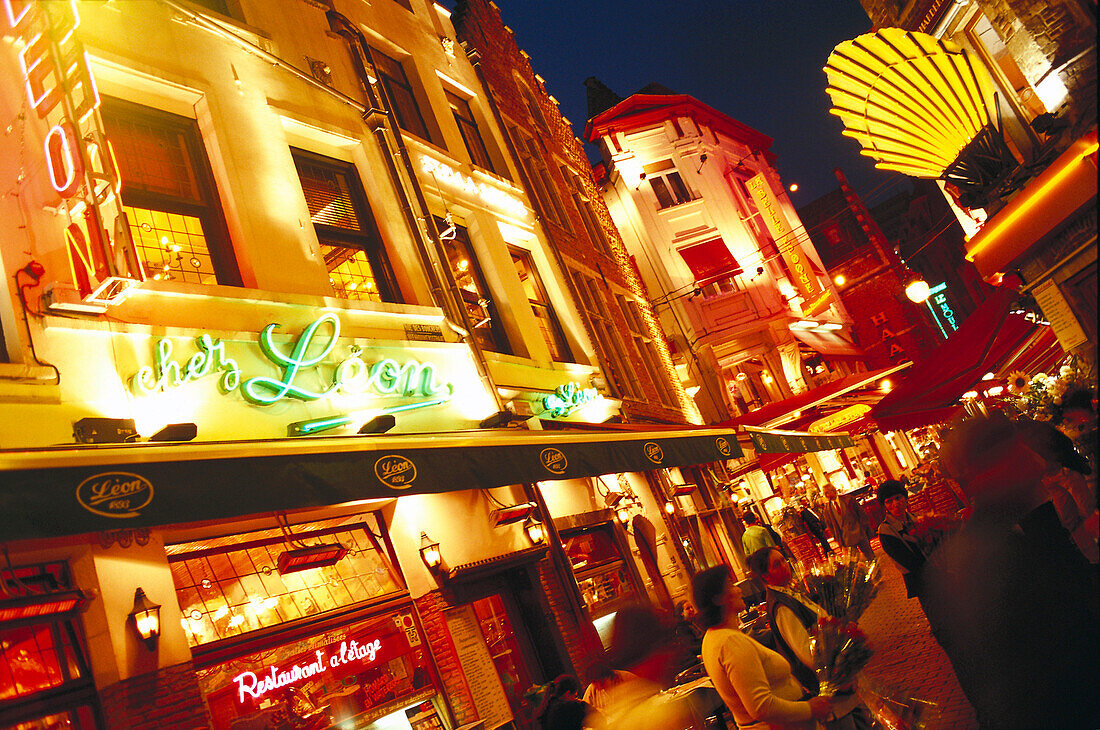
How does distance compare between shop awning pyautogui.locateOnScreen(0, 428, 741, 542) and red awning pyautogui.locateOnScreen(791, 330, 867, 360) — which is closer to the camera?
shop awning pyautogui.locateOnScreen(0, 428, 741, 542)

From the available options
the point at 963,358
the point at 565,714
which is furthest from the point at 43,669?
the point at 963,358

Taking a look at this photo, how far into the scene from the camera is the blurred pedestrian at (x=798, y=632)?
4.07m

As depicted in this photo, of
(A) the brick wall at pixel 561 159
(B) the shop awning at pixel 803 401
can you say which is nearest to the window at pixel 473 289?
(A) the brick wall at pixel 561 159

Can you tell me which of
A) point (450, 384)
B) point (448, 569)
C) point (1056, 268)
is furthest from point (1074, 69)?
point (448, 569)

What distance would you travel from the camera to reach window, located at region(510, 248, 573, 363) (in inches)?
488

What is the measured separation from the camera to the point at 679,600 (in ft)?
38.3

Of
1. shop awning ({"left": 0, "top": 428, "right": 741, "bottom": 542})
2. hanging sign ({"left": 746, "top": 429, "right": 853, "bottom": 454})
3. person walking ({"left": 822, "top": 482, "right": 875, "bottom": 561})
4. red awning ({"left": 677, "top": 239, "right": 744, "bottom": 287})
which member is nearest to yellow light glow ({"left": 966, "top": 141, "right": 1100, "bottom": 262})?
hanging sign ({"left": 746, "top": 429, "right": 853, "bottom": 454})

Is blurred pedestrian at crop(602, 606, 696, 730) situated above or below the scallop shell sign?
below

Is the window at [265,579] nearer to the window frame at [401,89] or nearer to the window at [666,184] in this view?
the window frame at [401,89]

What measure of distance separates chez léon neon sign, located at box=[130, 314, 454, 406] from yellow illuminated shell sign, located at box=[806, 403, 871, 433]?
8729 mm

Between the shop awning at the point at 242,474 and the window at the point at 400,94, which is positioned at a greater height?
the window at the point at 400,94

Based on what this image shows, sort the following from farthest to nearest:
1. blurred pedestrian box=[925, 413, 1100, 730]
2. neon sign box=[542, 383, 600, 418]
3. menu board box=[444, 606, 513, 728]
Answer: neon sign box=[542, 383, 600, 418] < menu board box=[444, 606, 513, 728] < blurred pedestrian box=[925, 413, 1100, 730]

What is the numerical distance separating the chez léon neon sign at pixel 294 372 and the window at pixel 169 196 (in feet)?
3.46

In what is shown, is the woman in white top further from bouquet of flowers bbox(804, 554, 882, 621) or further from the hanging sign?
the hanging sign
